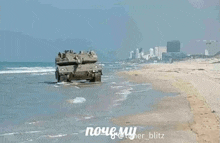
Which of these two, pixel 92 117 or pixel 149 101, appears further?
pixel 149 101

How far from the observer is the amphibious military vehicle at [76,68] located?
31.6 m

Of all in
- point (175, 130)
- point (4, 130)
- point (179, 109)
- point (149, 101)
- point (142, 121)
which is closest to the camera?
point (175, 130)

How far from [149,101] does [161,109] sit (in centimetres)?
289

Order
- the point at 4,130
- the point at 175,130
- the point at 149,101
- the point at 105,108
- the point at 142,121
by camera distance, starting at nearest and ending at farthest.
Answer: the point at 175,130, the point at 4,130, the point at 142,121, the point at 105,108, the point at 149,101

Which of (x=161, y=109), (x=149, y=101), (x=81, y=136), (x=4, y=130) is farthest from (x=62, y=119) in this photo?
(x=149, y=101)

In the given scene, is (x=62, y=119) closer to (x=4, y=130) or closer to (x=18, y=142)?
(x=4, y=130)

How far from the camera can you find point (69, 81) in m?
32.1

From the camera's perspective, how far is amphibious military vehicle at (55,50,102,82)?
104 ft

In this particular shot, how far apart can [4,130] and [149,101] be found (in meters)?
8.00

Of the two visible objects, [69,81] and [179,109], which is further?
[69,81]

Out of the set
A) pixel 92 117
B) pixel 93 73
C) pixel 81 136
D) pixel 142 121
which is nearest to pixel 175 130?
pixel 142 121

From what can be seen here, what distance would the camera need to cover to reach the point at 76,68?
104 feet

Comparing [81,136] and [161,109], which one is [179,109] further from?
[81,136]

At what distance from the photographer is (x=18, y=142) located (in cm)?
895
